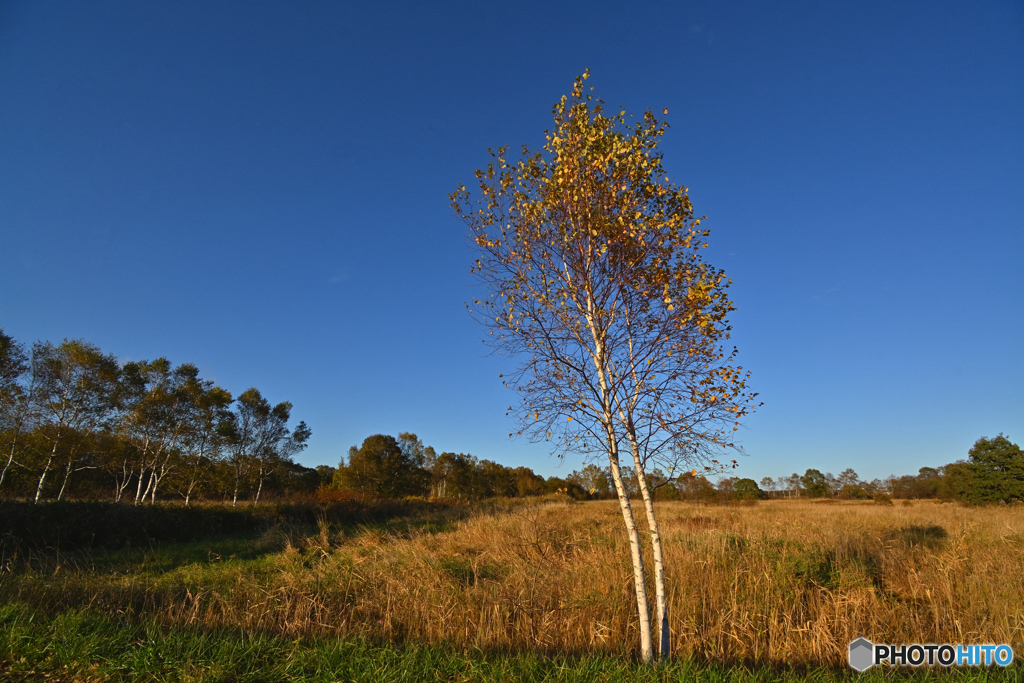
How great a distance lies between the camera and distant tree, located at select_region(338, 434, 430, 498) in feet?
139

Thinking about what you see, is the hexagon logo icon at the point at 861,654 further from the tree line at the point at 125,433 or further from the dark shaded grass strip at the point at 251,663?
the tree line at the point at 125,433

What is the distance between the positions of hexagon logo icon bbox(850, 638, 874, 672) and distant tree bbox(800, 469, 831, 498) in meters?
68.2

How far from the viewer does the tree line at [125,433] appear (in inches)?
893

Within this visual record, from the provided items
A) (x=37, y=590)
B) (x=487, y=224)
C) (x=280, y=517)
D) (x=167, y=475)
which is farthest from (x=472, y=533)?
(x=167, y=475)

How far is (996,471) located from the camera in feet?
94.6

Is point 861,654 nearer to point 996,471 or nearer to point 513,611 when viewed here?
point 513,611

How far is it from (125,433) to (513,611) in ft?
109

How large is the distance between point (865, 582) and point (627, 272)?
24.7 ft

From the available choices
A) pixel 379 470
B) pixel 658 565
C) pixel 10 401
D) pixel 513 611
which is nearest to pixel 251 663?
pixel 513 611

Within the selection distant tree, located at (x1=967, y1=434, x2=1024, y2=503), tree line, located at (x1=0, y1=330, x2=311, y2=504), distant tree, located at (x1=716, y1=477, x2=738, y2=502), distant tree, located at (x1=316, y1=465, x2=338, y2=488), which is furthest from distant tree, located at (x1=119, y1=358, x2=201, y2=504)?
distant tree, located at (x1=967, y1=434, x2=1024, y2=503)

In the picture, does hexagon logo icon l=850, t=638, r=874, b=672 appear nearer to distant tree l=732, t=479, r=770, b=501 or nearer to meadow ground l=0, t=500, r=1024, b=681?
meadow ground l=0, t=500, r=1024, b=681

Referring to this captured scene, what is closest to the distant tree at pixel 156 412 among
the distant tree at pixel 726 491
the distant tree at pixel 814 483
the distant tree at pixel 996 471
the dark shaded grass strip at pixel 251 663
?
the dark shaded grass strip at pixel 251 663

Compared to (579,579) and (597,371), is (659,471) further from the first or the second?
(579,579)

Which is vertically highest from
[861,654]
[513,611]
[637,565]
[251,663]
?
[637,565]
